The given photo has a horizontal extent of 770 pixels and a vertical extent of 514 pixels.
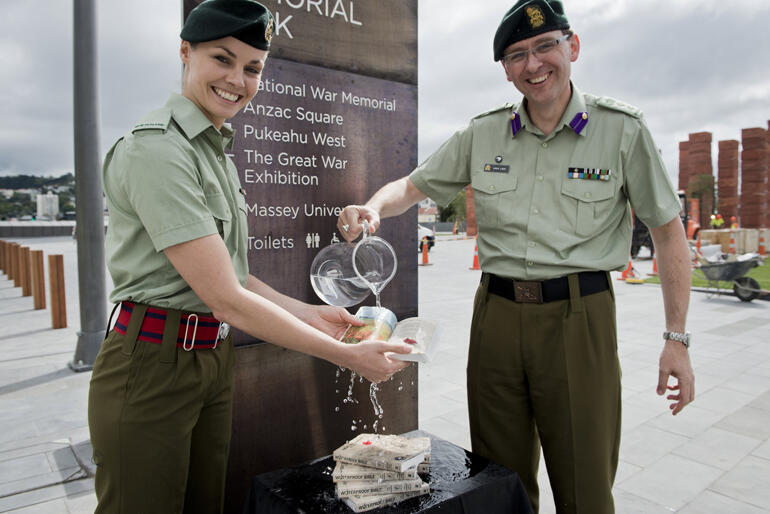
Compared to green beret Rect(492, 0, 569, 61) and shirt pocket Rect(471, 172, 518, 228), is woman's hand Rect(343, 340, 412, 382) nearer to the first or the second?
shirt pocket Rect(471, 172, 518, 228)

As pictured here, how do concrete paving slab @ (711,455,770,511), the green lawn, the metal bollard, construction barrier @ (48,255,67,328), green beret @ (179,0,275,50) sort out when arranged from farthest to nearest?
the metal bollard, the green lawn, construction barrier @ (48,255,67,328), concrete paving slab @ (711,455,770,511), green beret @ (179,0,275,50)

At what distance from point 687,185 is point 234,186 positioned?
2807 cm

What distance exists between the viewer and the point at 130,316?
1.50 meters

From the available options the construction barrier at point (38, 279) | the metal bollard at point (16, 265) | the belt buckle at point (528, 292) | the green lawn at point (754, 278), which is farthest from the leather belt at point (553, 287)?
the metal bollard at point (16, 265)

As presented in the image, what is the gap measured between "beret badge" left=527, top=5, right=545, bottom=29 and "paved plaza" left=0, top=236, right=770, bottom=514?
2.38 metres

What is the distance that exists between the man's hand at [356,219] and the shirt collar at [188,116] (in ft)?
2.30

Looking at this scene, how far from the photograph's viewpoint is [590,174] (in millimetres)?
2086

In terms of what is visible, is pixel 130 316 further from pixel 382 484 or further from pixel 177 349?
pixel 382 484

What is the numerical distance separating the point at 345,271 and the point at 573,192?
3.52ft

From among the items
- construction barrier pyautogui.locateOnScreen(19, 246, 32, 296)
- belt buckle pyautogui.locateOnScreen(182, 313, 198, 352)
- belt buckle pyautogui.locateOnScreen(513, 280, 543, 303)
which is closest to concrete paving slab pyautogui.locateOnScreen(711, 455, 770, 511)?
belt buckle pyautogui.locateOnScreen(513, 280, 543, 303)

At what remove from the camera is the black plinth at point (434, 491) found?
5.48 ft

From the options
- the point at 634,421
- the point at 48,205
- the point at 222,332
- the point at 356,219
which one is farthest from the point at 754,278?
the point at 48,205

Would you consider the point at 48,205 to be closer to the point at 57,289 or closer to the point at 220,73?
the point at 57,289

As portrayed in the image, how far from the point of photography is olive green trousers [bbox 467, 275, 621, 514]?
2.01 metres
